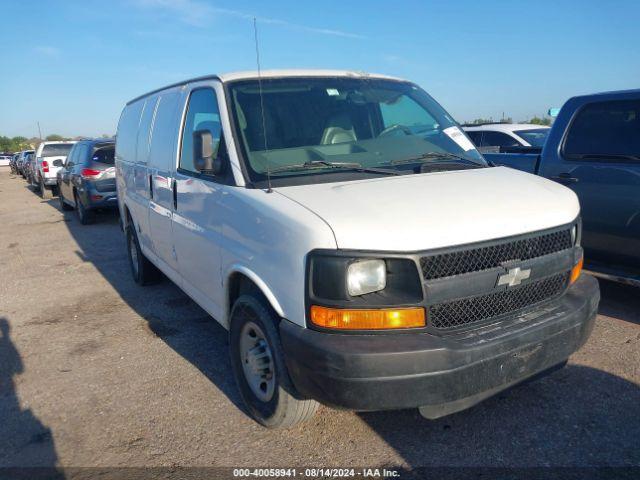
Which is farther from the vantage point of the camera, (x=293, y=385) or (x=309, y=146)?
(x=309, y=146)

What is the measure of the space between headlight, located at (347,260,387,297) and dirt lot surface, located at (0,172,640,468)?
1010mm

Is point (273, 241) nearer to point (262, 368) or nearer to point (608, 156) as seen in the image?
point (262, 368)

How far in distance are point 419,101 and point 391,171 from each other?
1237 mm

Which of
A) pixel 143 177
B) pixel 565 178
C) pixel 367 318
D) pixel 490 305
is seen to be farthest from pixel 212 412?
pixel 565 178

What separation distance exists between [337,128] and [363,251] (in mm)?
1560

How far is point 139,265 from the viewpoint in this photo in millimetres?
6242

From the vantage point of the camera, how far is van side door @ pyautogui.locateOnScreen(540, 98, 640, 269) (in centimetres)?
451

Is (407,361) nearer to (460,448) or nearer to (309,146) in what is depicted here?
(460,448)

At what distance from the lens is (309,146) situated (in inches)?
138

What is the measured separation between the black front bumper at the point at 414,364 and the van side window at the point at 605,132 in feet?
8.88

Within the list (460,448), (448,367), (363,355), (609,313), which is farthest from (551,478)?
(609,313)

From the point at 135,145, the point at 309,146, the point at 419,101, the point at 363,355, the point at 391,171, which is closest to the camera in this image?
the point at 363,355

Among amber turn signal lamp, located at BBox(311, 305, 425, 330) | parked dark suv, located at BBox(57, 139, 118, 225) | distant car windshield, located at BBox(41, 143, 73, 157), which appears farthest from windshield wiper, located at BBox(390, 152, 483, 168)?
distant car windshield, located at BBox(41, 143, 73, 157)

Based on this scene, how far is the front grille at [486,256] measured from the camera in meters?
2.53
